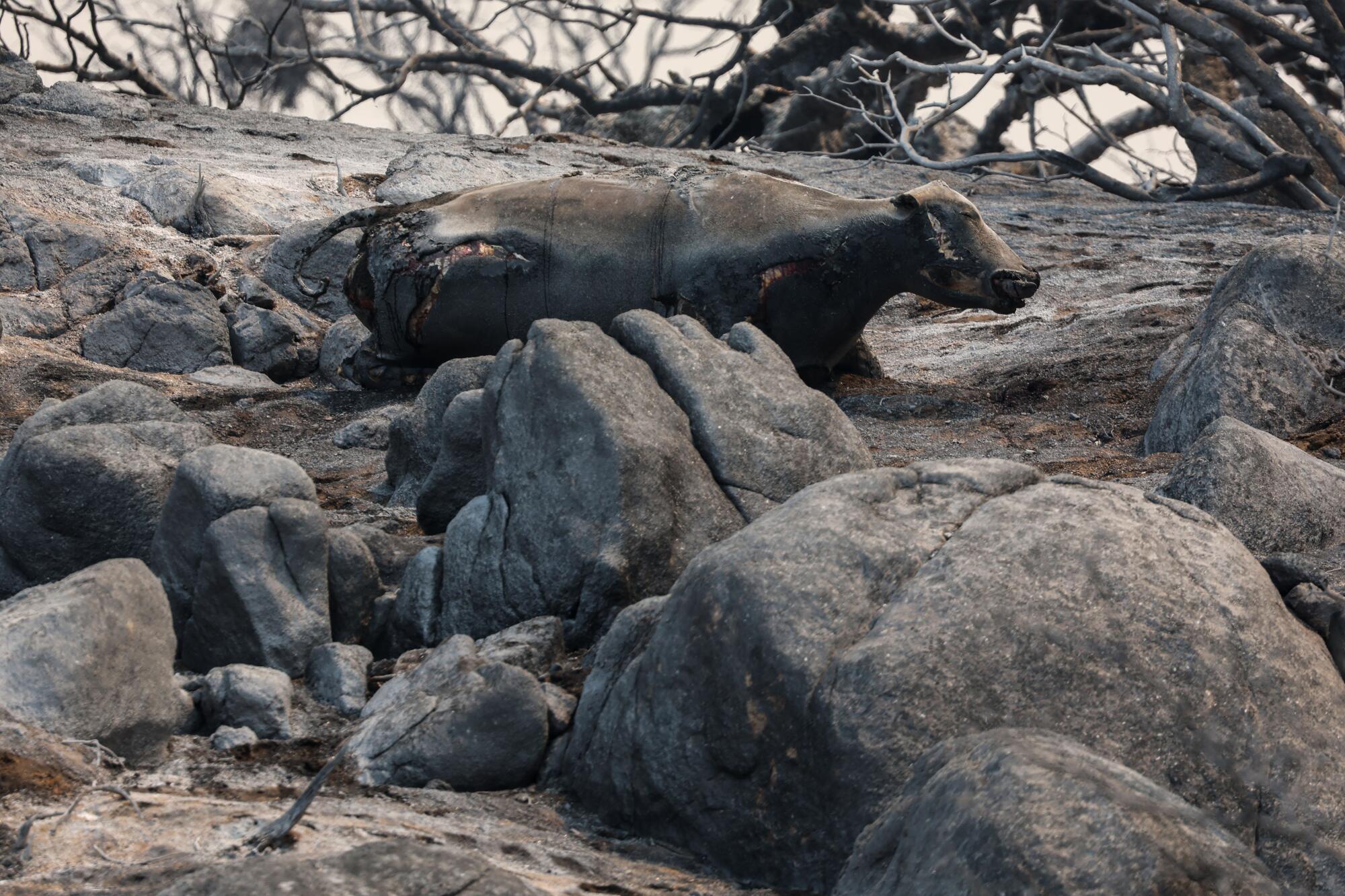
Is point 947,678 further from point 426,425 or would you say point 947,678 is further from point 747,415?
point 426,425

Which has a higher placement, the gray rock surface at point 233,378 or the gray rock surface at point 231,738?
the gray rock surface at point 231,738

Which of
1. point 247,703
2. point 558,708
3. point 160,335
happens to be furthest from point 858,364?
point 247,703

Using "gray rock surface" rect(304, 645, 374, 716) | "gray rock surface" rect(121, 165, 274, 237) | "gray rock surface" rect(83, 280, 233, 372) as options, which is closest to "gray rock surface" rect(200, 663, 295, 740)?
"gray rock surface" rect(304, 645, 374, 716)

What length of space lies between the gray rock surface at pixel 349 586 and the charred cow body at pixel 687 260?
9.05 feet

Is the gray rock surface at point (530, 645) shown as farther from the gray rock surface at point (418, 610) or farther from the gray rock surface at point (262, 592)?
the gray rock surface at point (262, 592)

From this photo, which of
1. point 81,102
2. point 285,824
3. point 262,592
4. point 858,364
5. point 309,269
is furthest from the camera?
point 81,102

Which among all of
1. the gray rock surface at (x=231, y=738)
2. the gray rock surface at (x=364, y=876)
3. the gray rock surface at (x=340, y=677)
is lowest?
the gray rock surface at (x=340, y=677)

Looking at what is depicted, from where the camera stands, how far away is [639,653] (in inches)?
139

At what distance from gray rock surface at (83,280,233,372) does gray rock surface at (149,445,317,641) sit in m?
4.21

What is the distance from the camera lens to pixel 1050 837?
7.46 feet

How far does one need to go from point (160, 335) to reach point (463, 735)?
593 cm

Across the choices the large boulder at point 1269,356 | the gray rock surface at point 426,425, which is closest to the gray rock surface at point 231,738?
the gray rock surface at point 426,425

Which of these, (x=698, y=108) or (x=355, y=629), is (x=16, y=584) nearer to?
(x=355, y=629)

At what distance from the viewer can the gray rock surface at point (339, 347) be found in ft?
28.3
